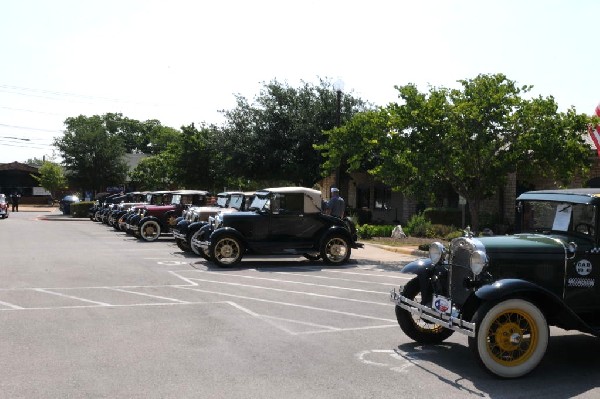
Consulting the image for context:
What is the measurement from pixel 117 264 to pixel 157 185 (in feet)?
135

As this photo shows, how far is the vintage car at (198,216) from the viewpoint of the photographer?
17272mm

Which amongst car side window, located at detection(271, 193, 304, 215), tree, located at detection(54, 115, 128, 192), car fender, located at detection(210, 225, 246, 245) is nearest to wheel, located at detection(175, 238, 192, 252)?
car fender, located at detection(210, 225, 246, 245)

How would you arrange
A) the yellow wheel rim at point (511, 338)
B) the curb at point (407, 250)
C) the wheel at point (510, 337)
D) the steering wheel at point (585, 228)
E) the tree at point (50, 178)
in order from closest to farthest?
the wheel at point (510, 337) < the yellow wheel rim at point (511, 338) < the steering wheel at point (585, 228) < the curb at point (407, 250) < the tree at point (50, 178)

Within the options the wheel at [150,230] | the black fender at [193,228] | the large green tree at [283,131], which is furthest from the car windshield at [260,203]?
the large green tree at [283,131]

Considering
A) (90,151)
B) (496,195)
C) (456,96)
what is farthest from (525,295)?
(90,151)

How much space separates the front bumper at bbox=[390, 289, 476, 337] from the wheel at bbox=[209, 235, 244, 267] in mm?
7916

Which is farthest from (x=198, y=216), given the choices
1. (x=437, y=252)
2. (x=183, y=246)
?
(x=437, y=252)

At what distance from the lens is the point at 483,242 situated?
6.58 m

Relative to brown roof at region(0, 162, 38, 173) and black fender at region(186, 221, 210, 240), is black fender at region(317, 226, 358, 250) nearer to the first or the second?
black fender at region(186, 221, 210, 240)

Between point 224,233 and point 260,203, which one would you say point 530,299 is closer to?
point 224,233

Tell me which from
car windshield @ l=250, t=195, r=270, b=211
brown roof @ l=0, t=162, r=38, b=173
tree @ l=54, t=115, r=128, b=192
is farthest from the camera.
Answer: brown roof @ l=0, t=162, r=38, b=173

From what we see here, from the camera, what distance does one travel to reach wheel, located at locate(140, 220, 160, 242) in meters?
22.0

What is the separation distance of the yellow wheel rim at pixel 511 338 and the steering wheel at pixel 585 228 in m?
1.27

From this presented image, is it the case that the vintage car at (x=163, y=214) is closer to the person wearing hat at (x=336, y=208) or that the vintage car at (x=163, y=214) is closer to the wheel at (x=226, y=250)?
the person wearing hat at (x=336, y=208)
